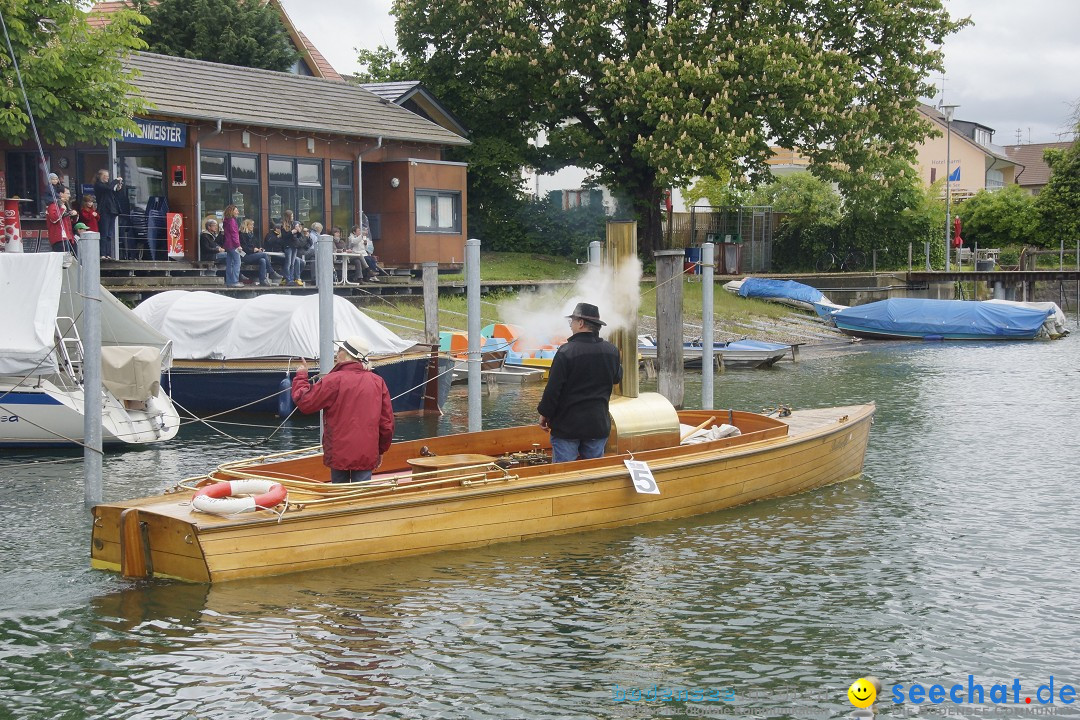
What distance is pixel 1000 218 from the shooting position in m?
63.2

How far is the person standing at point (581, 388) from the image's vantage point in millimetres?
12211

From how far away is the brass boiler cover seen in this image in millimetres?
13086

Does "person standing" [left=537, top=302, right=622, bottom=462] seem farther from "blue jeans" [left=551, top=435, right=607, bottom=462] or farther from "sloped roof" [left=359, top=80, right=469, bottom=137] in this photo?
"sloped roof" [left=359, top=80, right=469, bottom=137]

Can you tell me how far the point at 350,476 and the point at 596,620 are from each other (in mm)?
2940

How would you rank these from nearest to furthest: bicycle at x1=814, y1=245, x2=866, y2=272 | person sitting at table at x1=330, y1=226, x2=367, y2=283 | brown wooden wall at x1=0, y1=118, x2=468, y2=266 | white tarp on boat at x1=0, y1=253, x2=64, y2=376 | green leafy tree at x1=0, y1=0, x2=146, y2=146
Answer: white tarp on boat at x1=0, y1=253, x2=64, y2=376 < green leafy tree at x1=0, y1=0, x2=146, y2=146 < person sitting at table at x1=330, y1=226, x2=367, y2=283 < brown wooden wall at x1=0, y1=118, x2=468, y2=266 < bicycle at x1=814, y1=245, x2=866, y2=272

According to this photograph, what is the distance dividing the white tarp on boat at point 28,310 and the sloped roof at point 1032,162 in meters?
86.7

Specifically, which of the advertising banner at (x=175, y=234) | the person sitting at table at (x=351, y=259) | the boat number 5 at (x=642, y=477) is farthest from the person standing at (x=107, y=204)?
the boat number 5 at (x=642, y=477)

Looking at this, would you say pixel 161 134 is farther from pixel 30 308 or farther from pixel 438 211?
pixel 30 308

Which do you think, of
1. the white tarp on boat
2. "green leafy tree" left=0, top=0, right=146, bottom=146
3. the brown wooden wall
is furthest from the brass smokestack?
the brown wooden wall

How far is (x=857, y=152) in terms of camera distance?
125ft

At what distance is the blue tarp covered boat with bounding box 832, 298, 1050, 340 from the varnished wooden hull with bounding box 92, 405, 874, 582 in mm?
28165

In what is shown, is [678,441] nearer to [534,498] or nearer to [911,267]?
[534,498]

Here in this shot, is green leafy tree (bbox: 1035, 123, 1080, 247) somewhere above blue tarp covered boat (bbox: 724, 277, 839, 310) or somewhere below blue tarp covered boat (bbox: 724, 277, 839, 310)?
above

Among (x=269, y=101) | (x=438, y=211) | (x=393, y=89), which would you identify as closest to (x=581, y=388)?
(x=269, y=101)
